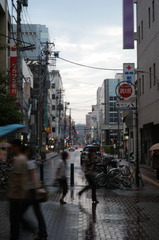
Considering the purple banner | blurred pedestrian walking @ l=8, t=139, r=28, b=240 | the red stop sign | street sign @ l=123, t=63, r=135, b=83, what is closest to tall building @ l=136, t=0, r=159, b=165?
street sign @ l=123, t=63, r=135, b=83

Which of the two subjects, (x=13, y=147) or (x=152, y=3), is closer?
(x=13, y=147)

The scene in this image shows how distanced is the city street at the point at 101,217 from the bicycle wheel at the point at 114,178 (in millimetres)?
1828

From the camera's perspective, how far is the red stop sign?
819 inches

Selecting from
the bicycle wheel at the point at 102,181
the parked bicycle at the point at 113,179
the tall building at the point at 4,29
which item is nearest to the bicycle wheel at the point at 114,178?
the parked bicycle at the point at 113,179

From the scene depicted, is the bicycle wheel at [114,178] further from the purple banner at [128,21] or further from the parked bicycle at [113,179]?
the purple banner at [128,21]

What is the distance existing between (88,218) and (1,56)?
29945mm

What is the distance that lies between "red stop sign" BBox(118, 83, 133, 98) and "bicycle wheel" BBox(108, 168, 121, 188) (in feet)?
16.1

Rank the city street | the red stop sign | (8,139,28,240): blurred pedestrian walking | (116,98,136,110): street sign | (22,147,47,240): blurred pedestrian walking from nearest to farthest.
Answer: (8,139,28,240): blurred pedestrian walking, (22,147,47,240): blurred pedestrian walking, the city street, (116,98,136,110): street sign, the red stop sign

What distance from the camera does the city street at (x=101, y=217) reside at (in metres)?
8.45

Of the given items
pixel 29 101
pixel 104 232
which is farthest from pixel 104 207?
pixel 29 101

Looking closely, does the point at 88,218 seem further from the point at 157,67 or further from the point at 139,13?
the point at 139,13

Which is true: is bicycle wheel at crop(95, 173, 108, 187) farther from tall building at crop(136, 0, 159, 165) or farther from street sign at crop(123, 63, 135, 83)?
street sign at crop(123, 63, 135, 83)

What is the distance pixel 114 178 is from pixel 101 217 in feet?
23.2

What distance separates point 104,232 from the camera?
8641 mm
